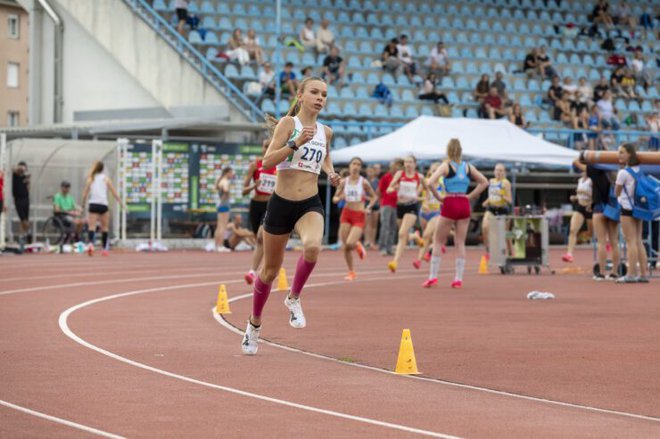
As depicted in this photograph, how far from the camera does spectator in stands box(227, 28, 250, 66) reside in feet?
127

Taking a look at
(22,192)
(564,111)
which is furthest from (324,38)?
(22,192)

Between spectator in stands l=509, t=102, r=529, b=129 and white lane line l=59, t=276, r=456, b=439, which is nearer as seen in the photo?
white lane line l=59, t=276, r=456, b=439

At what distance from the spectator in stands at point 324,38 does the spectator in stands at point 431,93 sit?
2.93 m

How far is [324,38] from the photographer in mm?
40812

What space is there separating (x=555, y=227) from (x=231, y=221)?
9.11 m

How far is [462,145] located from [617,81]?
41.8ft

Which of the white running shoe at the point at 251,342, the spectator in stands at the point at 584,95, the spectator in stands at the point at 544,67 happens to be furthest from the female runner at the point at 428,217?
the spectator in stands at the point at 544,67

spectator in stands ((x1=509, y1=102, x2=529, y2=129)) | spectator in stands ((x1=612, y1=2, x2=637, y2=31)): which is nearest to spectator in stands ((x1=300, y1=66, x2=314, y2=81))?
spectator in stands ((x1=509, y1=102, x2=529, y2=129))

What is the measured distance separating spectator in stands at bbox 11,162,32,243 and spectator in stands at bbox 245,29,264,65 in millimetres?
8922

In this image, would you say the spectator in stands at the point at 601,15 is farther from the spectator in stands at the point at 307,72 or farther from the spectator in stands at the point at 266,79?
the spectator in stands at the point at 266,79

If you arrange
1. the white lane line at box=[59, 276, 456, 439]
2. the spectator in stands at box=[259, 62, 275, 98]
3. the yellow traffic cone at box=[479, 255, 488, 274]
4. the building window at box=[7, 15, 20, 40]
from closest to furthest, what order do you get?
the white lane line at box=[59, 276, 456, 439], the yellow traffic cone at box=[479, 255, 488, 274], the spectator in stands at box=[259, 62, 275, 98], the building window at box=[7, 15, 20, 40]

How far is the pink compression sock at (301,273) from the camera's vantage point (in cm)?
1225

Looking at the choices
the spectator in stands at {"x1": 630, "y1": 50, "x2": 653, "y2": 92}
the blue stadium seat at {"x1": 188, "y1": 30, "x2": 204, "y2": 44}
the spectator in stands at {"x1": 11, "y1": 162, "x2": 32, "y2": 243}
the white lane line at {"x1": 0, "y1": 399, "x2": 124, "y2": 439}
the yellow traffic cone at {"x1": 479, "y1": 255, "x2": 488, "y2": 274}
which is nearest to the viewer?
the white lane line at {"x1": 0, "y1": 399, "x2": 124, "y2": 439}

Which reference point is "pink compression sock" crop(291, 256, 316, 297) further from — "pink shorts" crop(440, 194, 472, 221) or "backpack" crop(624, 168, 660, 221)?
"backpack" crop(624, 168, 660, 221)
